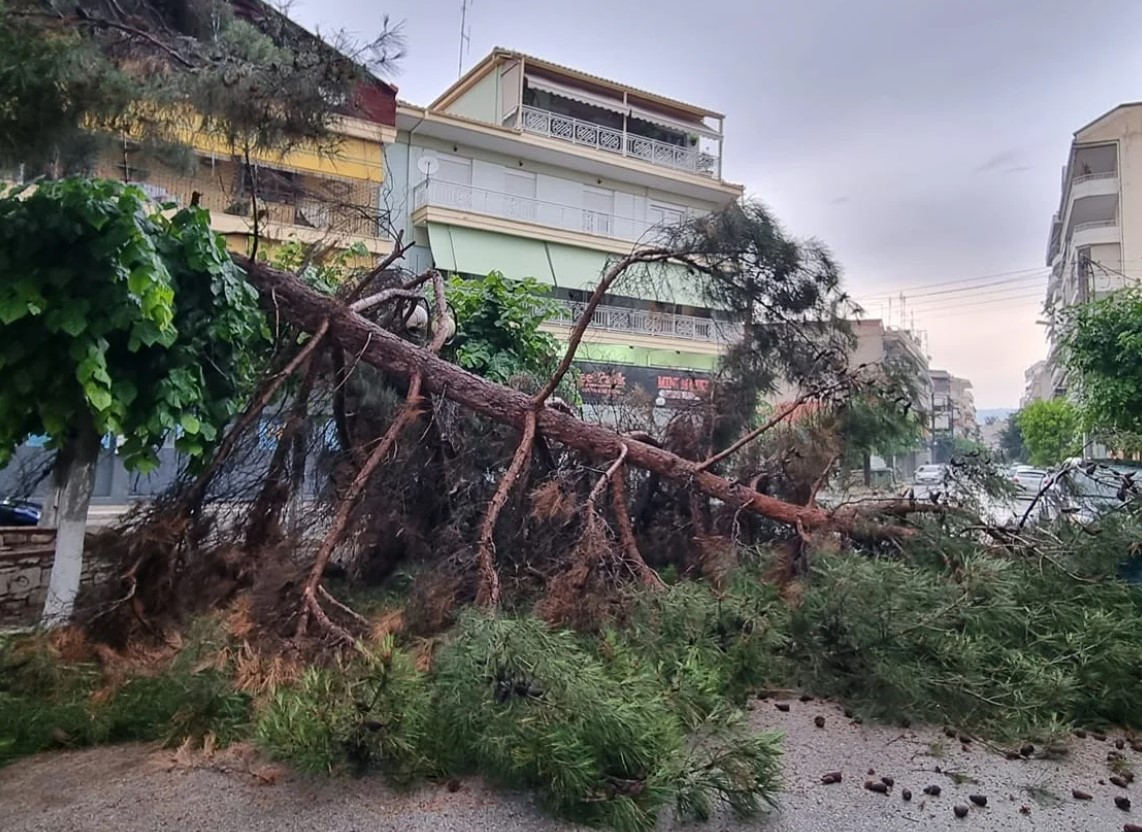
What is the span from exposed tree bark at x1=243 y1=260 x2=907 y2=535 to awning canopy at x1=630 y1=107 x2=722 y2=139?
16.7 m

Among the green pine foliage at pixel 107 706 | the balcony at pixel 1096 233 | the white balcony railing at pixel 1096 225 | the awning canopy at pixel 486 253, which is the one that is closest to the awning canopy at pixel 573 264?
the awning canopy at pixel 486 253

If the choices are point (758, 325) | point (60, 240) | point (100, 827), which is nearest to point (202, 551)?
point (60, 240)

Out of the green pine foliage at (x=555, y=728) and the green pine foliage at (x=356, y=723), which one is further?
the green pine foliage at (x=356, y=723)

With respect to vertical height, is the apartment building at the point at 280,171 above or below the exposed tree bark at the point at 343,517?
above

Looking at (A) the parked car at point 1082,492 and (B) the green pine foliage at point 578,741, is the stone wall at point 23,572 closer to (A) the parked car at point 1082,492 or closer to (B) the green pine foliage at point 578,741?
(B) the green pine foliage at point 578,741

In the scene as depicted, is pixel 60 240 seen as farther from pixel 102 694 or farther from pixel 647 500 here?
pixel 647 500

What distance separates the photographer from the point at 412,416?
542cm

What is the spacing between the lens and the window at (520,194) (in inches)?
723

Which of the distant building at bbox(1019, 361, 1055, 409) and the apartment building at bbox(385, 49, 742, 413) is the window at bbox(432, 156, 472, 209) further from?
the distant building at bbox(1019, 361, 1055, 409)

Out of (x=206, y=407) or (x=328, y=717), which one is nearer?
(x=328, y=717)

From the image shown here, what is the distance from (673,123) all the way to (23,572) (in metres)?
19.4

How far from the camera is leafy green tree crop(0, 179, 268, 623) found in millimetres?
3973

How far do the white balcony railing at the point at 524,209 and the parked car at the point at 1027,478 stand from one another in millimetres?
11531

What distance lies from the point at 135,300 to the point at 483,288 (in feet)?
19.4
